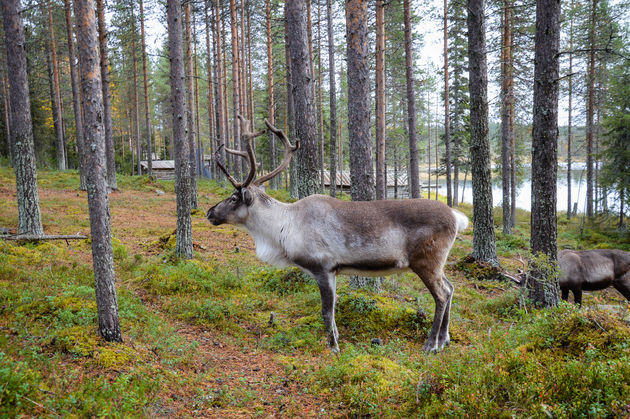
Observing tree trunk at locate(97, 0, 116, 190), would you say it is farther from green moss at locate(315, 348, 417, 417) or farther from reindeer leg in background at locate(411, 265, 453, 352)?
green moss at locate(315, 348, 417, 417)

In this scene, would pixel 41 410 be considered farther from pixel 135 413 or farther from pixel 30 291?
pixel 30 291

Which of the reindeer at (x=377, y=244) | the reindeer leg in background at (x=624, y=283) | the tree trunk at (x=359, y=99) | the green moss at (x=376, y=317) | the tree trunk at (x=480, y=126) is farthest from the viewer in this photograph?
the tree trunk at (x=480, y=126)

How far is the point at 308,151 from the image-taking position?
30.5 feet

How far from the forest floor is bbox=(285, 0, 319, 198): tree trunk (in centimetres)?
235

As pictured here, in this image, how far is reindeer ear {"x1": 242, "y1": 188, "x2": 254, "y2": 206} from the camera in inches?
275

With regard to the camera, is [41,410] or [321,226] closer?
[41,410]

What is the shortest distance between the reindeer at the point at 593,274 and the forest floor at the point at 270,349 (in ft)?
4.70

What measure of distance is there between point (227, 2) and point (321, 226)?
2293 centimetres

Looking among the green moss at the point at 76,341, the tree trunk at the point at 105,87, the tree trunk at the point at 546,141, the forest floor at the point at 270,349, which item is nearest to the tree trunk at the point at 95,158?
the green moss at the point at 76,341

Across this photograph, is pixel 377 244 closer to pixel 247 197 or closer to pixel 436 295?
pixel 436 295

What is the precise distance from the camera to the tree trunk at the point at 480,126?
1086 cm

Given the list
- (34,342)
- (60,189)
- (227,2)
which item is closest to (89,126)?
(34,342)

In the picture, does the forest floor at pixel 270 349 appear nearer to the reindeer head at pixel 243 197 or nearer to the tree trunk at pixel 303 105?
the reindeer head at pixel 243 197

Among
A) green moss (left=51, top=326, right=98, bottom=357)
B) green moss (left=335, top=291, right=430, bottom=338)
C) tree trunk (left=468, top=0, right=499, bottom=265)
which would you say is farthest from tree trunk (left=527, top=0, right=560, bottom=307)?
green moss (left=51, top=326, right=98, bottom=357)
